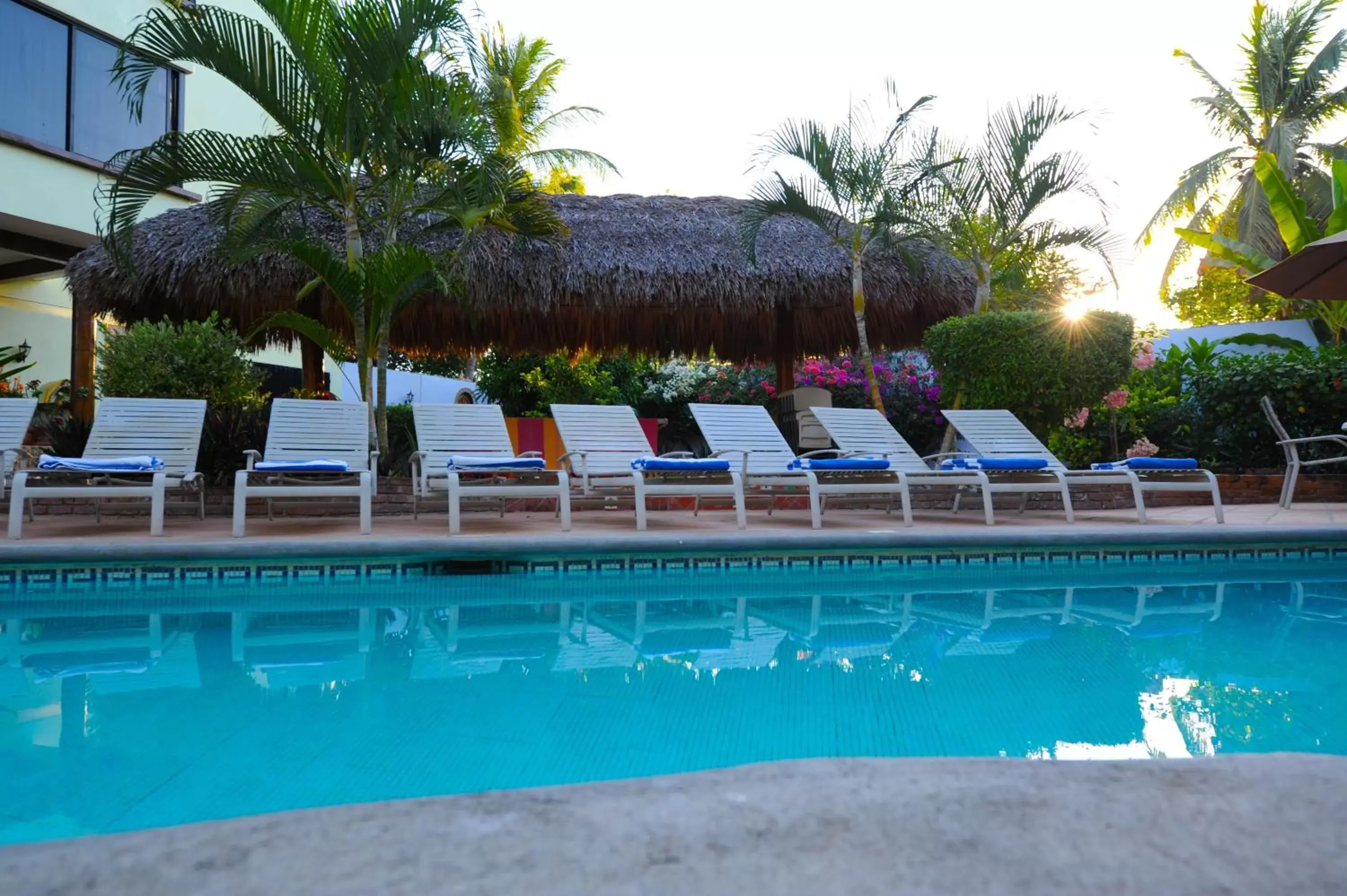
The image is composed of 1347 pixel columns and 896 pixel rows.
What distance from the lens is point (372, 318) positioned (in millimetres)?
7875

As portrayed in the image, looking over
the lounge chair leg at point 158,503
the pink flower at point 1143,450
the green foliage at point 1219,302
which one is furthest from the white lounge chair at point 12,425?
the green foliage at point 1219,302

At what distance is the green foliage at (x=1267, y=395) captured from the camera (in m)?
9.35

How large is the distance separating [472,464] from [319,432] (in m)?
1.53

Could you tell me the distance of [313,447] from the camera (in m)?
7.43

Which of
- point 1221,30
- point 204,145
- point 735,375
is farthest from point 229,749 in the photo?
point 1221,30

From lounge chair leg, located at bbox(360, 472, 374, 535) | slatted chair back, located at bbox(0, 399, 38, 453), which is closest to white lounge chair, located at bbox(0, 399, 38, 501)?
slatted chair back, located at bbox(0, 399, 38, 453)

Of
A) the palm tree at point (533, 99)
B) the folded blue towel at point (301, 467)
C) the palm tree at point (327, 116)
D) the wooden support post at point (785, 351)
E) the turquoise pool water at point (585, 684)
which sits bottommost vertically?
the turquoise pool water at point (585, 684)

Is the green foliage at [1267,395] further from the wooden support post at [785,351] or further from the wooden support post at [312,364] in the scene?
the wooden support post at [312,364]

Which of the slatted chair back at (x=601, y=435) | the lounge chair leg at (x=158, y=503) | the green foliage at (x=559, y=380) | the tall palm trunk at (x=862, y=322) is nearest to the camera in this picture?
the lounge chair leg at (x=158, y=503)

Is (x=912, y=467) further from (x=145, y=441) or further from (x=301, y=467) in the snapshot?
(x=145, y=441)

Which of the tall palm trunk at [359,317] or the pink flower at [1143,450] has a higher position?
the tall palm trunk at [359,317]

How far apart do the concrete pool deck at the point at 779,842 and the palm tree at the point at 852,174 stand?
325 inches

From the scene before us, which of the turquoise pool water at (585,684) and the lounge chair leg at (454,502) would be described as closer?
the turquoise pool water at (585,684)

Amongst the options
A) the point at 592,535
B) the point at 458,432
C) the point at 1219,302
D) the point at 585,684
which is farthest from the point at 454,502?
the point at 1219,302
